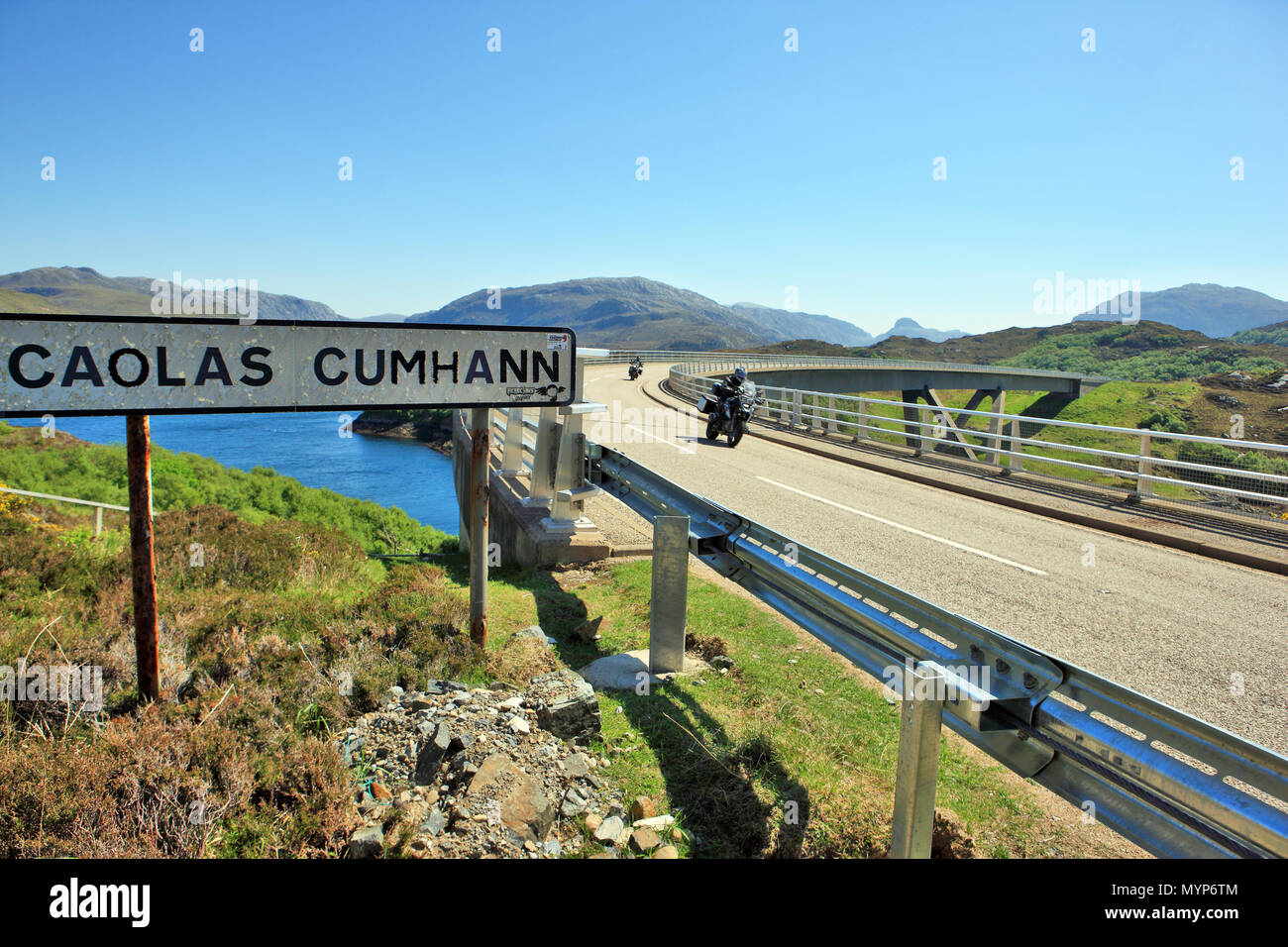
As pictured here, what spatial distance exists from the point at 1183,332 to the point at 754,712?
240396 millimetres

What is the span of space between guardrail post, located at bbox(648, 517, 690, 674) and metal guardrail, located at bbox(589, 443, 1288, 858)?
134cm

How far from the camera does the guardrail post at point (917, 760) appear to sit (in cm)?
250

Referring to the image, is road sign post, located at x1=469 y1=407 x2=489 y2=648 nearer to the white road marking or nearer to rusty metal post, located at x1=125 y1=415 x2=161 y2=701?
rusty metal post, located at x1=125 y1=415 x2=161 y2=701

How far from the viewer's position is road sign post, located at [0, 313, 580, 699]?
3922mm

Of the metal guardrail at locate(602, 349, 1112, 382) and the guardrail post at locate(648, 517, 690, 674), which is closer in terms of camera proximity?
the guardrail post at locate(648, 517, 690, 674)

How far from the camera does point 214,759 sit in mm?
3340

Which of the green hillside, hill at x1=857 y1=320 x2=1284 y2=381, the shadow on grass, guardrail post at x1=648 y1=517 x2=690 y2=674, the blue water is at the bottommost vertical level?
the blue water

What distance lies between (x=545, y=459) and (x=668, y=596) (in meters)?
3.97

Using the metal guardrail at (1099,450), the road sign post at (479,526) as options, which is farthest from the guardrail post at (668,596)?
the metal guardrail at (1099,450)

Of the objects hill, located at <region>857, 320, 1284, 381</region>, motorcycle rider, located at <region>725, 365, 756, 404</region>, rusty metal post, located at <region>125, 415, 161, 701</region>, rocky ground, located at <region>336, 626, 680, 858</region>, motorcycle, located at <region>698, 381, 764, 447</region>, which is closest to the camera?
rocky ground, located at <region>336, 626, 680, 858</region>

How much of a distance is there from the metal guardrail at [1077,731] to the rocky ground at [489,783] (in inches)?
54.4

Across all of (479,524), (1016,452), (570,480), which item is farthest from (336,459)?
(479,524)

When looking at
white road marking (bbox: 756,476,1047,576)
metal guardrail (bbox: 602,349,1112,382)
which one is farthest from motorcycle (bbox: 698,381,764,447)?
metal guardrail (bbox: 602,349,1112,382)
